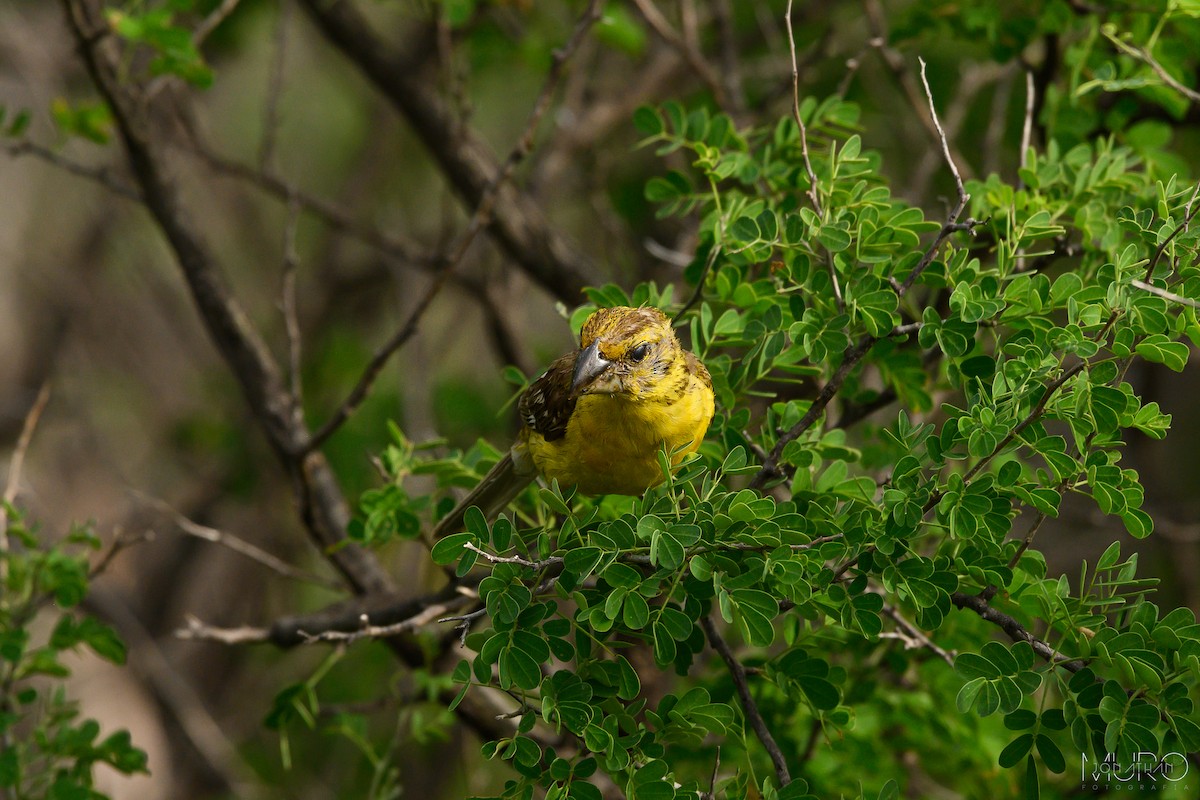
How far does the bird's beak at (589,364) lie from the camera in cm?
294

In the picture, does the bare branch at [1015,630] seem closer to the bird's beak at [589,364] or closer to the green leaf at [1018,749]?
the green leaf at [1018,749]

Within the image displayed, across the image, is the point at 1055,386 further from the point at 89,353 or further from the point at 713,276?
the point at 89,353

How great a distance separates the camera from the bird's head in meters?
2.92

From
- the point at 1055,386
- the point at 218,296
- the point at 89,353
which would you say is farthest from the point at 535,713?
the point at 89,353

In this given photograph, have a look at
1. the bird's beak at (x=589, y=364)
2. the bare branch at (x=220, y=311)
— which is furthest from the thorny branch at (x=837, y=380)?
Result: the bare branch at (x=220, y=311)

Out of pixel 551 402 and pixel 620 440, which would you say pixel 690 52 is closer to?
pixel 551 402

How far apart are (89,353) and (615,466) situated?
23.6ft

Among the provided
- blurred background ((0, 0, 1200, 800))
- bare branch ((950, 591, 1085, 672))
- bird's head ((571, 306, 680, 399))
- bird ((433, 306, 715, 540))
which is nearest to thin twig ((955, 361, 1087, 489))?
bare branch ((950, 591, 1085, 672))

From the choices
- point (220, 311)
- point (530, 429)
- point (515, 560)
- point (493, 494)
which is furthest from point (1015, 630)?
point (220, 311)

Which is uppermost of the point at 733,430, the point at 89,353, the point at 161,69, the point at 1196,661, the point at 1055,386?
the point at 161,69

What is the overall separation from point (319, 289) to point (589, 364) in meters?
6.03

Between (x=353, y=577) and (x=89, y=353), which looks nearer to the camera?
(x=353, y=577)

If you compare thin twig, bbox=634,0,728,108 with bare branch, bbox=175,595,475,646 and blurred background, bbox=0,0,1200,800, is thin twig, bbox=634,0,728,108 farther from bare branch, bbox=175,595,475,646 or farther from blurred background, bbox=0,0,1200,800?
bare branch, bbox=175,595,475,646

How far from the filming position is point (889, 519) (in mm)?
2240
